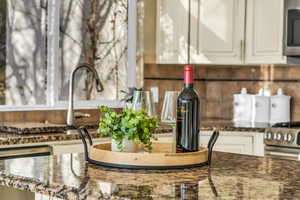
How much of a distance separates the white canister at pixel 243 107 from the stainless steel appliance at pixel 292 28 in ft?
2.36

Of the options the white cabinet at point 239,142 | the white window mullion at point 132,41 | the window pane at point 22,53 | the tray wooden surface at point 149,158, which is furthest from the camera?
the white window mullion at point 132,41

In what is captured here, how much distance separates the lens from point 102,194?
5.35ft

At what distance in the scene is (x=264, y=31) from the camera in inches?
179

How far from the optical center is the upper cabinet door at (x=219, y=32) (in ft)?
15.4

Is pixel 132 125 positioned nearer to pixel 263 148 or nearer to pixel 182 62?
pixel 263 148

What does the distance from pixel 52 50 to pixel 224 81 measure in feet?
5.51

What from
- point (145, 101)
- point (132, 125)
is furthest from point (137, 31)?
point (132, 125)

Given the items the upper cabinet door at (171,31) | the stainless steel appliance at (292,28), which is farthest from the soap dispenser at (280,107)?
the upper cabinet door at (171,31)

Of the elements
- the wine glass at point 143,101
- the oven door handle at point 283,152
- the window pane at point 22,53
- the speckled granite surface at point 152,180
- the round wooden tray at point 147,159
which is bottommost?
the oven door handle at point 283,152

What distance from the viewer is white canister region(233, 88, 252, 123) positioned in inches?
197

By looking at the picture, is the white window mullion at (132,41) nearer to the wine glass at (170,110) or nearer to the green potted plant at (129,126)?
the wine glass at (170,110)

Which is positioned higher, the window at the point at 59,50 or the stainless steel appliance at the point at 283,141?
the window at the point at 59,50

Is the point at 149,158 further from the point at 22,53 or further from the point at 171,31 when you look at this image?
the point at 171,31

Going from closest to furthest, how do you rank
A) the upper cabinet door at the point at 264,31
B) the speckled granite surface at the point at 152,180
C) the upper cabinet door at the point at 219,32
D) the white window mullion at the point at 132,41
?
the speckled granite surface at the point at 152,180 → the upper cabinet door at the point at 264,31 → the upper cabinet door at the point at 219,32 → the white window mullion at the point at 132,41
